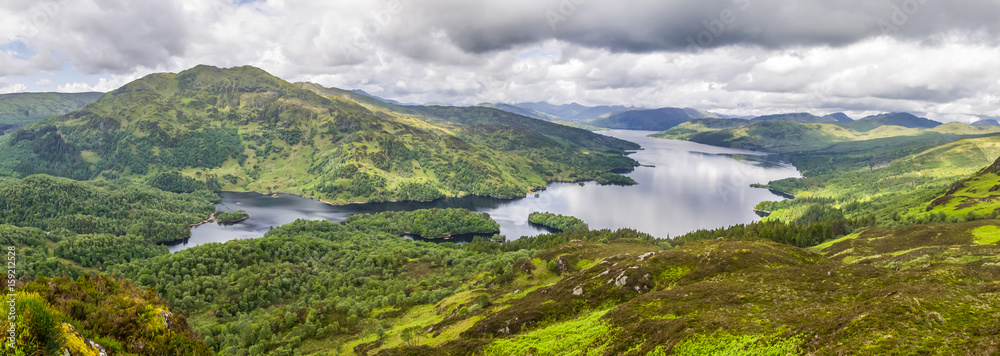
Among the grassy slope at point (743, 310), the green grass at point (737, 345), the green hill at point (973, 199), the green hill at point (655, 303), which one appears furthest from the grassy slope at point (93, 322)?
the green hill at point (973, 199)

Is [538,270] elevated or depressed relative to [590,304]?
depressed

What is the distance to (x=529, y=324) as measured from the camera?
46344mm

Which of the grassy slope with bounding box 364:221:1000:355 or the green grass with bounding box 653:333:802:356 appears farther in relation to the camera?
the green grass with bounding box 653:333:802:356

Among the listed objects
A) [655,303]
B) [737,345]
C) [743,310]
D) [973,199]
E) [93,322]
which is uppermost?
[93,322]

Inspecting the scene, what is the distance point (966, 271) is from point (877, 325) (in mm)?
27548

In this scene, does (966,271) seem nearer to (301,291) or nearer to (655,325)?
(655,325)

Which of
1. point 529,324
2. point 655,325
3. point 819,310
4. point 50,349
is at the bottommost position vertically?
point 529,324

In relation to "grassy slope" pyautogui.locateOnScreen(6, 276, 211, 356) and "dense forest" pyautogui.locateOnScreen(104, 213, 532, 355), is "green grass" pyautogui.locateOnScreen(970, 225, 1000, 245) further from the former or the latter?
"grassy slope" pyautogui.locateOnScreen(6, 276, 211, 356)

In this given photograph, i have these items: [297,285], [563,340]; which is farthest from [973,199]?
[297,285]

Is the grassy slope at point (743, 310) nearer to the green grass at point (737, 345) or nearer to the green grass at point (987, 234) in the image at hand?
the green grass at point (737, 345)

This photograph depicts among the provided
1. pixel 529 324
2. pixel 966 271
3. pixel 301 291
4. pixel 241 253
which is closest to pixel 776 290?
pixel 966 271

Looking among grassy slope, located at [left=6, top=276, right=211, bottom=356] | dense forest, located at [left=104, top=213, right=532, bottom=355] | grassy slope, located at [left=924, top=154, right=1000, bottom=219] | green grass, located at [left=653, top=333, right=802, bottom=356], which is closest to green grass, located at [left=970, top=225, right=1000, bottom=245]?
grassy slope, located at [left=924, top=154, right=1000, bottom=219]

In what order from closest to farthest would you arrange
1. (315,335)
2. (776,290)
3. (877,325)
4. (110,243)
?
(877,325), (776,290), (315,335), (110,243)

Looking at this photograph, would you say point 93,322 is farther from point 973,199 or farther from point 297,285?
point 973,199
